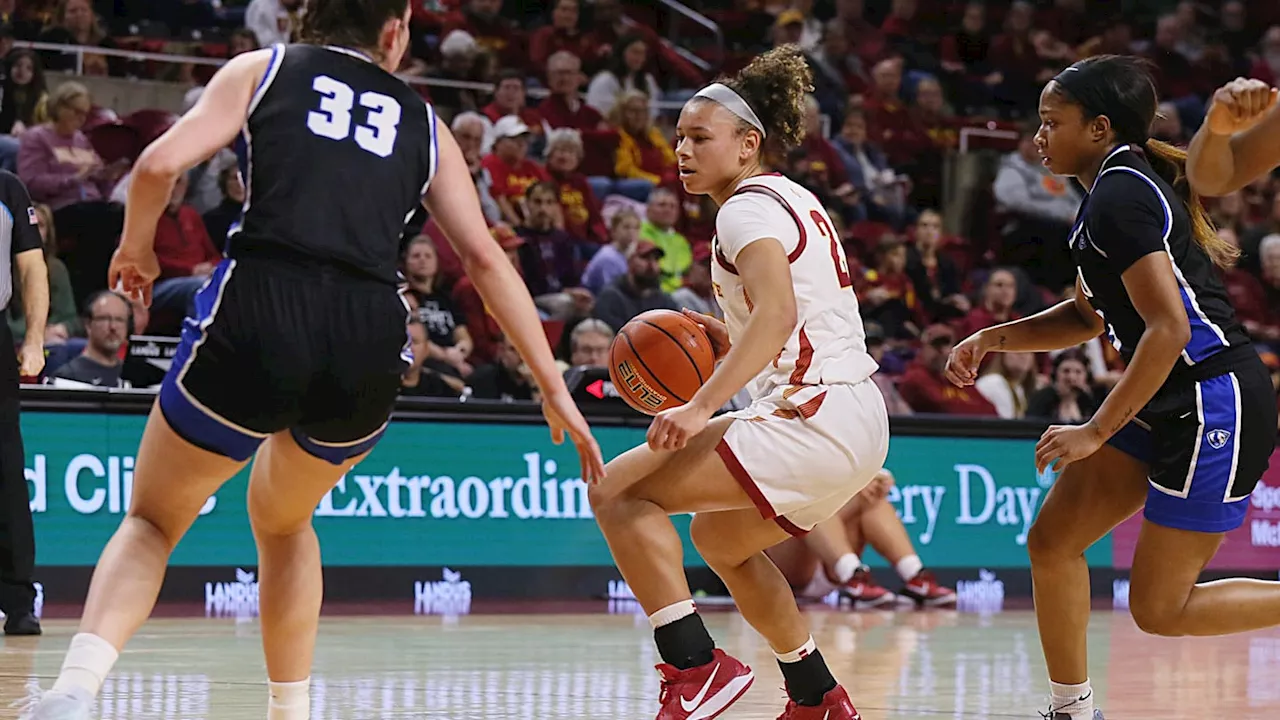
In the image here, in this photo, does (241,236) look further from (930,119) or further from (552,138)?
(930,119)

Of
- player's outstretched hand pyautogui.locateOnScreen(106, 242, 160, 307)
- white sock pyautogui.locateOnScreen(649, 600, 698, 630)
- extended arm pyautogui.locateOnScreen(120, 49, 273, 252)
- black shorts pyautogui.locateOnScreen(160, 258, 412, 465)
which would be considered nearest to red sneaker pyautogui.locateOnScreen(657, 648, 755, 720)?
white sock pyautogui.locateOnScreen(649, 600, 698, 630)

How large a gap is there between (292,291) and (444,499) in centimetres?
669

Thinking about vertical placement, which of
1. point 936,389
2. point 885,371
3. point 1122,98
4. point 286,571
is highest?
point 1122,98

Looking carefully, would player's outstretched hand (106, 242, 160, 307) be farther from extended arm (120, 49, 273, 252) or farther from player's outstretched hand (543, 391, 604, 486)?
player's outstretched hand (543, 391, 604, 486)

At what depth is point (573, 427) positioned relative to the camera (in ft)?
12.6

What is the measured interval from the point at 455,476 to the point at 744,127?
5.72 m

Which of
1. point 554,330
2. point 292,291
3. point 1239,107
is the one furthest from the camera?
point 554,330

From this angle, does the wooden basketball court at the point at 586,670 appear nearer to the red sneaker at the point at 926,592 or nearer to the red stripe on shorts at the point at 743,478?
the red stripe on shorts at the point at 743,478

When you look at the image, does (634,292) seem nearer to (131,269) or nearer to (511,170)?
(511,170)

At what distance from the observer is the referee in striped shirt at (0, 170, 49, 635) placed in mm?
7730

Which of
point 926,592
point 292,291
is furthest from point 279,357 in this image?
point 926,592

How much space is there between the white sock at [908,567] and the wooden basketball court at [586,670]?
128cm

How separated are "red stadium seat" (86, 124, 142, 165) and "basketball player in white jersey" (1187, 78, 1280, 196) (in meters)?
9.65

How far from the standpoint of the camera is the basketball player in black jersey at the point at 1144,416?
181 inches
